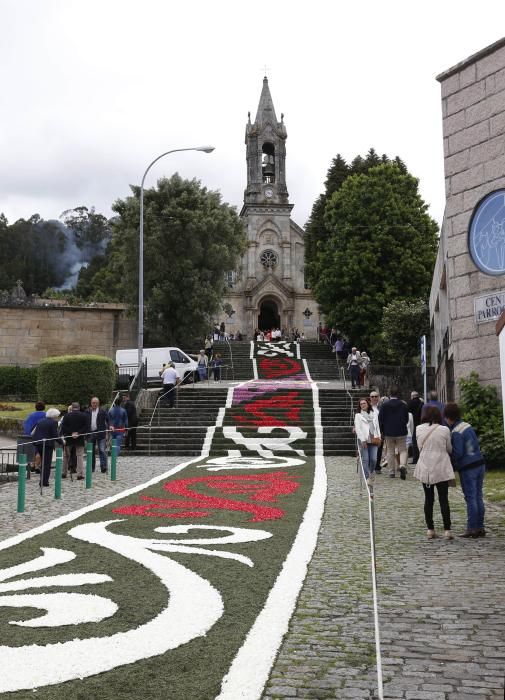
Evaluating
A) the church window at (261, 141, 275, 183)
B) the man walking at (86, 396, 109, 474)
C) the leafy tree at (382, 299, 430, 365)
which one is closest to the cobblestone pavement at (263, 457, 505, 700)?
the man walking at (86, 396, 109, 474)

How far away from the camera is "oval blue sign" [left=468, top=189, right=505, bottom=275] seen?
1420 cm

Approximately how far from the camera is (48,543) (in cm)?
788

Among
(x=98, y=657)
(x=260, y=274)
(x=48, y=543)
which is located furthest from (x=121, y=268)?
(x=98, y=657)

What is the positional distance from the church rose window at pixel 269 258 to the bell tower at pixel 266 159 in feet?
16.0

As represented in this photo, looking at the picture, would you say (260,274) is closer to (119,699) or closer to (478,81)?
(478,81)

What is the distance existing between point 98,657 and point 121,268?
3789cm

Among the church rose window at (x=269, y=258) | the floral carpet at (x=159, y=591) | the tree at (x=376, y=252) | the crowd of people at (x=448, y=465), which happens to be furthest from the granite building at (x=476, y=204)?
the church rose window at (x=269, y=258)

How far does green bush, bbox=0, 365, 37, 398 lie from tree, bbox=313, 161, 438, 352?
1685cm

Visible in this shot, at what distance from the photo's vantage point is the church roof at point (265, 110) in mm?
71000

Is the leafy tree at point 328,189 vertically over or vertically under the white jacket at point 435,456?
over

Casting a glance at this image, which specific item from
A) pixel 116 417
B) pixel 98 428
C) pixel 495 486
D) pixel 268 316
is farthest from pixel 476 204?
pixel 268 316

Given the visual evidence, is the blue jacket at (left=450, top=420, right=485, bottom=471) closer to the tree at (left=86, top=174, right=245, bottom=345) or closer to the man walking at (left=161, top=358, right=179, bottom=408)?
the man walking at (left=161, top=358, right=179, bottom=408)

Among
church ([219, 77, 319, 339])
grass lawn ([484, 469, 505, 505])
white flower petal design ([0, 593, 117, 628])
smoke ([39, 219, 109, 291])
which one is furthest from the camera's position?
smoke ([39, 219, 109, 291])

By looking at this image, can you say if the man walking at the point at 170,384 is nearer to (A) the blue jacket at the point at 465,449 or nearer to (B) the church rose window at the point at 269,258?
(A) the blue jacket at the point at 465,449
